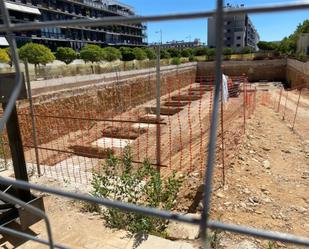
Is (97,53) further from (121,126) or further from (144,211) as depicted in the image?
(144,211)

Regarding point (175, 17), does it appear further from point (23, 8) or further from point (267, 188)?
point (23, 8)

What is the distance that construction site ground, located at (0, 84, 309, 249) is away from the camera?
12.6 ft

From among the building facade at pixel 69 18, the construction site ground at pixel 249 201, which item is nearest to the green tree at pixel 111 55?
the building facade at pixel 69 18

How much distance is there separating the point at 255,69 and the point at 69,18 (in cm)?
3612

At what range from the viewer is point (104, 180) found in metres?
4.99

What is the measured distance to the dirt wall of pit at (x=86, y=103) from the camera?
52.2ft

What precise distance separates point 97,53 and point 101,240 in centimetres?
4344

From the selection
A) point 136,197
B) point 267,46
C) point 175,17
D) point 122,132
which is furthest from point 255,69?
point 175,17

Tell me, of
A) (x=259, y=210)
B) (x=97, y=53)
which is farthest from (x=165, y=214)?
(x=97, y=53)

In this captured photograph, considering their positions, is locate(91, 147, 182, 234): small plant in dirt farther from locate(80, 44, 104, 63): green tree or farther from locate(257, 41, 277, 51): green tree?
locate(257, 41, 277, 51): green tree

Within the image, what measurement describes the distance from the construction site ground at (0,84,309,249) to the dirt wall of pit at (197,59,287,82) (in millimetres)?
32983

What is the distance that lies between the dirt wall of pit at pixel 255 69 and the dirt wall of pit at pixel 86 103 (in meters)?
13.1

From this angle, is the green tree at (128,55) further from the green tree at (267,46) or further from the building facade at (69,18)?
the green tree at (267,46)

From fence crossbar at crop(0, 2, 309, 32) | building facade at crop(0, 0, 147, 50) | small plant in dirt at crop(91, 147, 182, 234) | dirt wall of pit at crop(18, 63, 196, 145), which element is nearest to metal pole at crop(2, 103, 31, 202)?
small plant in dirt at crop(91, 147, 182, 234)
